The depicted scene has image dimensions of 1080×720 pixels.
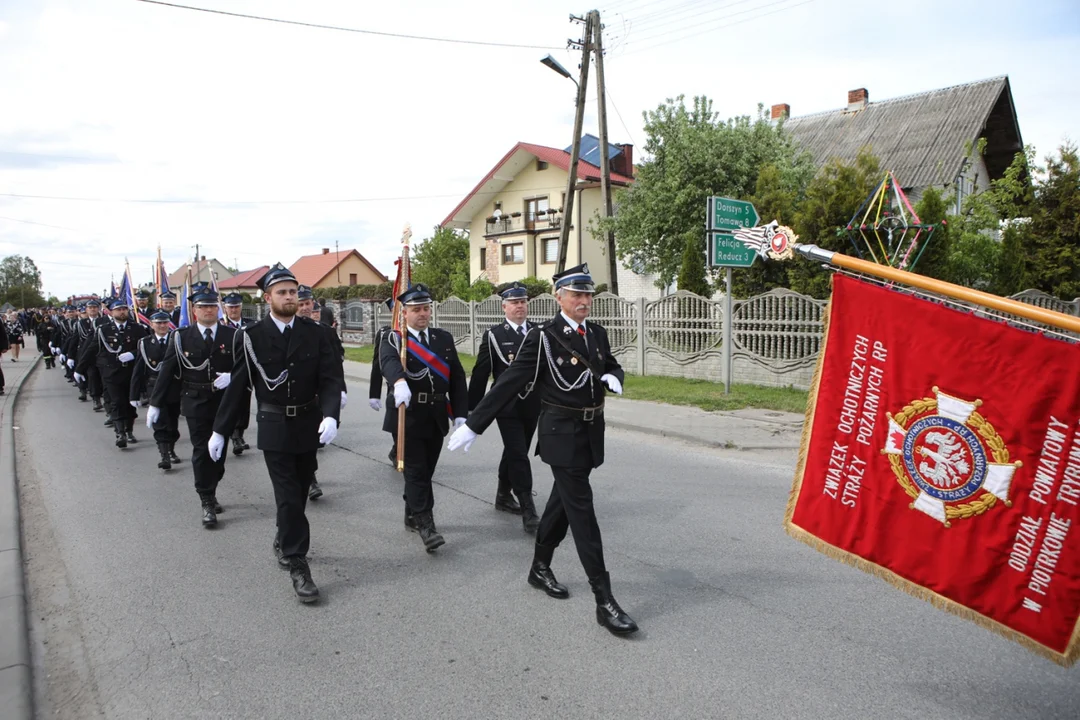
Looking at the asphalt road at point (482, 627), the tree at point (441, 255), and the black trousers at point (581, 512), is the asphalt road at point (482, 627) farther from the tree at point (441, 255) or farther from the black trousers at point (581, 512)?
the tree at point (441, 255)

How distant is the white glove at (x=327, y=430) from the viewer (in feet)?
14.9

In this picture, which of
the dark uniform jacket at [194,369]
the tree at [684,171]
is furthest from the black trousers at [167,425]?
the tree at [684,171]

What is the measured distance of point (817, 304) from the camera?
12.6 m

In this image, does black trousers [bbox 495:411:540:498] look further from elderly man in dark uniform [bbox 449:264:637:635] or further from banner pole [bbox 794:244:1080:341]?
banner pole [bbox 794:244:1080:341]

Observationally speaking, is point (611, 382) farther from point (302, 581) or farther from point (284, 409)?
point (302, 581)

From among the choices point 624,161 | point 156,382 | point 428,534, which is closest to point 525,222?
point 624,161

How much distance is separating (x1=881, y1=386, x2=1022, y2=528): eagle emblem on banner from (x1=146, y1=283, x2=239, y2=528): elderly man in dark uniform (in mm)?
5458

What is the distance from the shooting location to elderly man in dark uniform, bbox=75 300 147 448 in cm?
985

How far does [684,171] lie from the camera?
21.9 meters

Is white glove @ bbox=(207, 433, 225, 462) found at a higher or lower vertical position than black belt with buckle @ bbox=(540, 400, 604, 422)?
lower

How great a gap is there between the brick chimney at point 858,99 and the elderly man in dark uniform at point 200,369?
3303 centimetres

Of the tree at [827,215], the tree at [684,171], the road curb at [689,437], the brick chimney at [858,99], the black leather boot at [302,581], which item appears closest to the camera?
the black leather boot at [302,581]

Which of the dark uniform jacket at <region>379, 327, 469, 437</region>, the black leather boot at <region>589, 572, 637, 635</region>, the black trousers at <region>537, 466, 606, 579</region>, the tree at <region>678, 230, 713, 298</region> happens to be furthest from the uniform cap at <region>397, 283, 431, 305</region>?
the tree at <region>678, 230, 713, 298</region>

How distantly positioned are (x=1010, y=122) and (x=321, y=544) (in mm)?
33152
